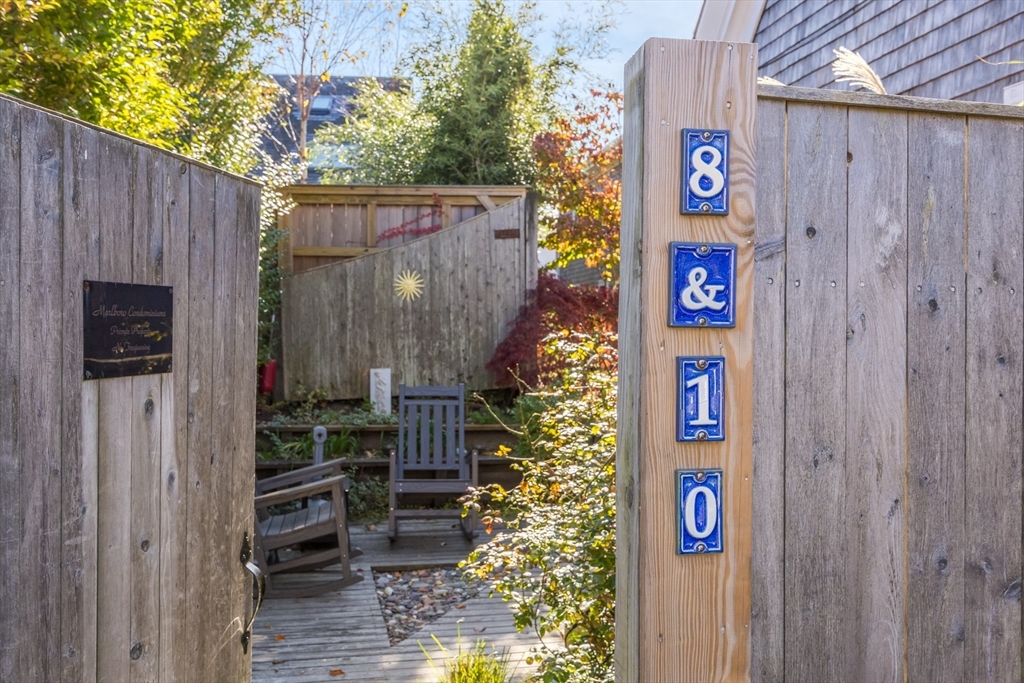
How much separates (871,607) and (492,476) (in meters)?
5.24

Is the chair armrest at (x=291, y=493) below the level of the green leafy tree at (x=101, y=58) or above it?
below

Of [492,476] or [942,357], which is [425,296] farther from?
[942,357]

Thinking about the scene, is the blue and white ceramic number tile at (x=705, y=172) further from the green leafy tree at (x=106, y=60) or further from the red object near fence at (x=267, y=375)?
the red object near fence at (x=267, y=375)

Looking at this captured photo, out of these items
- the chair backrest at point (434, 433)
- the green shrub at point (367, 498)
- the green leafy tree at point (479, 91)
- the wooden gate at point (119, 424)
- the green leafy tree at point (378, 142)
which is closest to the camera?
the wooden gate at point (119, 424)

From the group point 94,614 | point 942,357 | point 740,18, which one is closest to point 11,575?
point 94,614

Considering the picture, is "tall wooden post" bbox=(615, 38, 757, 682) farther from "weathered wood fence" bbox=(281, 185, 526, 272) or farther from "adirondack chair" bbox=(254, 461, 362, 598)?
"weathered wood fence" bbox=(281, 185, 526, 272)

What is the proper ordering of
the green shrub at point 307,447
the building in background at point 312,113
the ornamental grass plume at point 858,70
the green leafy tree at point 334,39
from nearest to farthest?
the ornamental grass plume at point 858,70, the green shrub at point 307,447, the green leafy tree at point 334,39, the building in background at point 312,113

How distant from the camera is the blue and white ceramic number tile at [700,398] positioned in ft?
5.52

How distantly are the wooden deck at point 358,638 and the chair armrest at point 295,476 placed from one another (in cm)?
57

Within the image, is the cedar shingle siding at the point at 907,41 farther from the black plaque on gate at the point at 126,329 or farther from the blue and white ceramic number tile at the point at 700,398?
the black plaque on gate at the point at 126,329

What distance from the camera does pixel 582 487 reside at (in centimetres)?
308

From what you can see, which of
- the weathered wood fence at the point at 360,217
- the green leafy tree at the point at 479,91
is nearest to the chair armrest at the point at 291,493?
the weathered wood fence at the point at 360,217

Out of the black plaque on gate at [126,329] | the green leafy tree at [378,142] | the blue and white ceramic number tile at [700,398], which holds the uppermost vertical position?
the green leafy tree at [378,142]

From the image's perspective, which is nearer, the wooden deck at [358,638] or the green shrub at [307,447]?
the wooden deck at [358,638]
